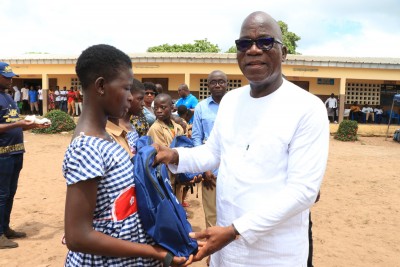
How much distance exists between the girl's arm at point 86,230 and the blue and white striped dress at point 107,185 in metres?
Answer: 0.03

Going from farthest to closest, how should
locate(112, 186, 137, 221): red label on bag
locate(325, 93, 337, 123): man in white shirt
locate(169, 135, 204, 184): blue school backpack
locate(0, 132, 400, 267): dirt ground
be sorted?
locate(325, 93, 337, 123): man in white shirt → locate(0, 132, 400, 267): dirt ground → locate(169, 135, 204, 184): blue school backpack → locate(112, 186, 137, 221): red label on bag

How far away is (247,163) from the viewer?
1712 millimetres

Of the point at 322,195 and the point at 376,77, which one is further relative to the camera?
the point at 376,77

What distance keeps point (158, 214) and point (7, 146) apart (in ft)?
10.9

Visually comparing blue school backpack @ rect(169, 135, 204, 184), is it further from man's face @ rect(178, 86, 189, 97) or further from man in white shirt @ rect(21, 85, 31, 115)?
man in white shirt @ rect(21, 85, 31, 115)

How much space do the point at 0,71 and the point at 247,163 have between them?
11.2ft

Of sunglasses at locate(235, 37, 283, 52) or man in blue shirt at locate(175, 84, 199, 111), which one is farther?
man in blue shirt at locate(175, 84, 199, 111)

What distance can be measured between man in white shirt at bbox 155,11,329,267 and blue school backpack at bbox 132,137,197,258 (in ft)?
0.25

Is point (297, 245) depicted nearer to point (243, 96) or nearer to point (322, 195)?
point (243, 96)

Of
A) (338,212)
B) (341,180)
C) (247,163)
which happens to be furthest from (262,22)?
(341,180)

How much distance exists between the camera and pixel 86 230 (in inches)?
52.6

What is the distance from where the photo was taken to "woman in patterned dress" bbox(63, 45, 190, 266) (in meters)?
1.31

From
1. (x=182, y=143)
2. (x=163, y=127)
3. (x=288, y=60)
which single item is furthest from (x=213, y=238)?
(x=288, y=60)

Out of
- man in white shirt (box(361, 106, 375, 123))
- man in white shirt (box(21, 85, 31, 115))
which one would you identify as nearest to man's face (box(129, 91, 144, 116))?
man in white shirt (box(361, 106, 375, 123))
